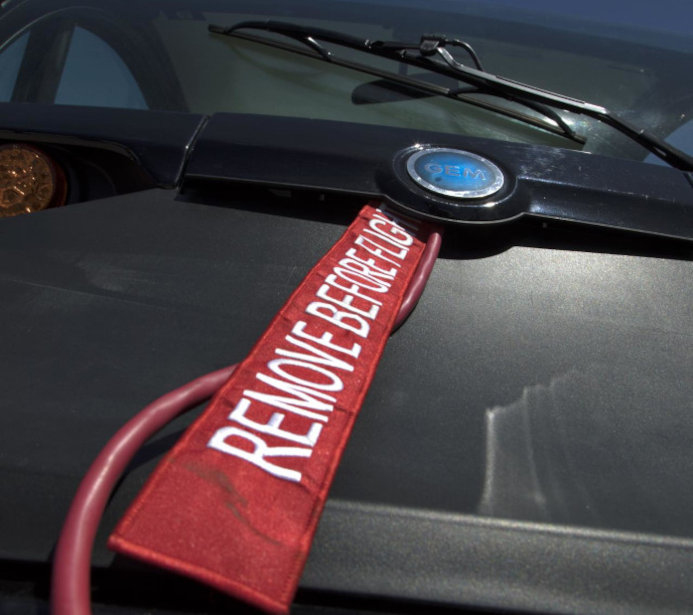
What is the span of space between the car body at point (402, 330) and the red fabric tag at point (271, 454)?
0.03 meters

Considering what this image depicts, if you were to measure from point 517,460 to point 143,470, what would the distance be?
36 centimetres

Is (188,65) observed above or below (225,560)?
above

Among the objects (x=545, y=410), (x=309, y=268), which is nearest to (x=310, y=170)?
(x=309, y=268)

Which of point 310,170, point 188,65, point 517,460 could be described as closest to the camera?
point 517,460

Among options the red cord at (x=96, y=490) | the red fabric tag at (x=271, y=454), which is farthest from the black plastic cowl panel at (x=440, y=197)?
the red cord at (x=96, y=490)

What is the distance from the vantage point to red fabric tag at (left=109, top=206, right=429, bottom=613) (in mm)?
A: 461

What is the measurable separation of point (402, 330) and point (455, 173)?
31 cm

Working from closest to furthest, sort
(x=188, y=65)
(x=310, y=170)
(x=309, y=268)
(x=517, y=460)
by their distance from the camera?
1. (x=517, y=460)
2. (x=309, y=268)
3. (x=310, y=170)
4. (x=188, y=65)

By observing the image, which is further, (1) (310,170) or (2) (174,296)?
(1) (310,170)

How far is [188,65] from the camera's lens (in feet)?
4.66

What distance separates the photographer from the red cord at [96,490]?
0.43m

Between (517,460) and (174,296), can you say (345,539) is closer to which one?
(517,460)

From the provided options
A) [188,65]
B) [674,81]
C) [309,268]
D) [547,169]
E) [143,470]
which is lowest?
[143,470]

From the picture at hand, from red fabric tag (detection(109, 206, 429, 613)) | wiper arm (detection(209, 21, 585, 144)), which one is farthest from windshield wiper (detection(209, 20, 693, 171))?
red fabric tag (detection(109, 206, 429, 613))
